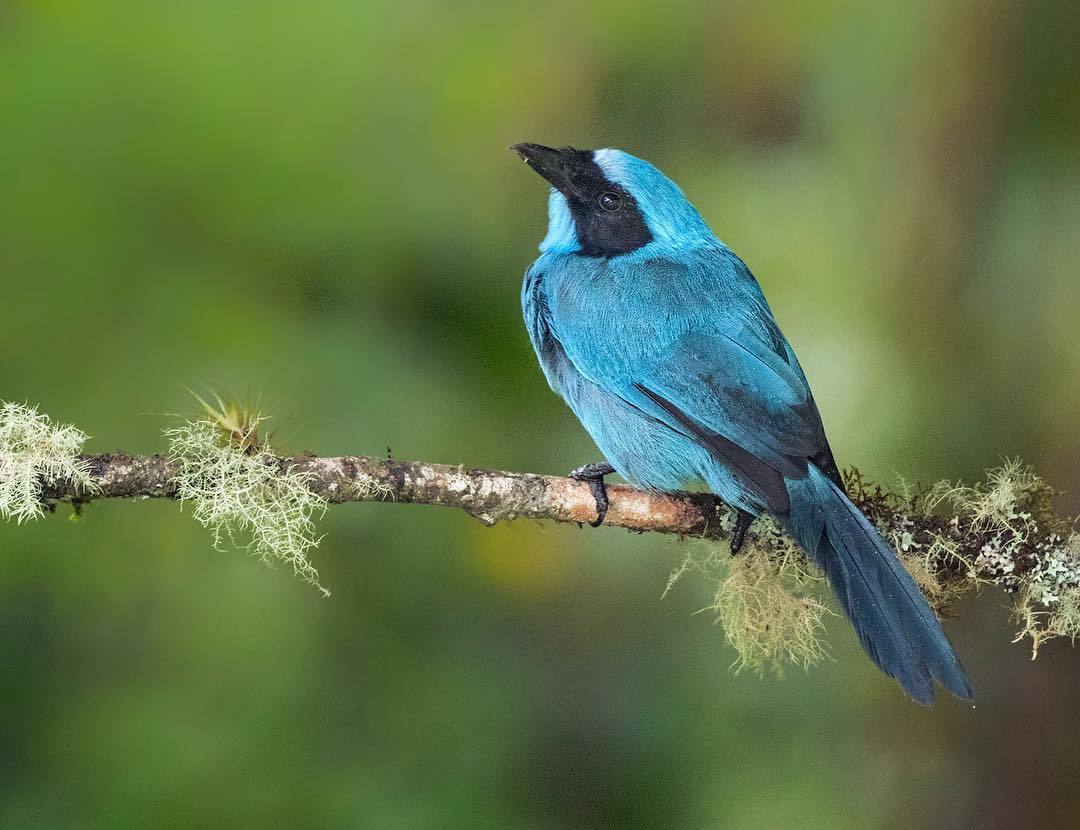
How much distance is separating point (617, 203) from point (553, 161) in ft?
0.62

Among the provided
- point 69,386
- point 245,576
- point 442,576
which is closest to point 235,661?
point 245,576

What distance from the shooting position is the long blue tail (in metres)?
1.91

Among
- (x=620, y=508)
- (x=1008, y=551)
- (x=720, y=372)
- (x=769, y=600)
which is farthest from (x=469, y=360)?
(x=1008, y=551)

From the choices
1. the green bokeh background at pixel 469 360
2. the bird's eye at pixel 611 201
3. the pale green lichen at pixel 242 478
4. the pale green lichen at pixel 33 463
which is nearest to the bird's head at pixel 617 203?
the bird's eye at pixel 611 201

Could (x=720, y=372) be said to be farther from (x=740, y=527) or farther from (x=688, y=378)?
(x=740, y=527)

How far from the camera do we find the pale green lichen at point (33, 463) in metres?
1.99

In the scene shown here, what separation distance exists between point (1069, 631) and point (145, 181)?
8.21ft

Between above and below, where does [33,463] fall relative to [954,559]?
above

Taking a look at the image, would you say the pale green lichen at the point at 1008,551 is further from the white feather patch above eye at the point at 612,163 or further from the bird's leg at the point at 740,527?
the white feather patch above eye at the point at 612,163

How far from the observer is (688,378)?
7.85ft

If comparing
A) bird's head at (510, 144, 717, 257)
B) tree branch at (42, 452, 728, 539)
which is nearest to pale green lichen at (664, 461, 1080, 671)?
tree branch at (42, 452, 728, 539)

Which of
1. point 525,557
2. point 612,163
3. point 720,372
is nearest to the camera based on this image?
point 720,372

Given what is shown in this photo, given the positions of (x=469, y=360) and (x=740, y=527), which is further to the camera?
(x=469, y=360)

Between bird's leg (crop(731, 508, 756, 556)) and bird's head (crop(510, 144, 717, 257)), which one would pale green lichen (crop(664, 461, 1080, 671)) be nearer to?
bird's leg (crop(731, 508, 756, 556))
